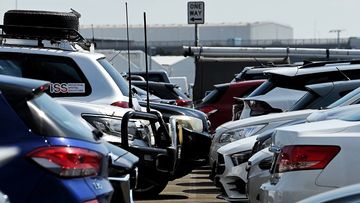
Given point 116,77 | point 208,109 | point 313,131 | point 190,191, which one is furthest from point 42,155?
point 208,109

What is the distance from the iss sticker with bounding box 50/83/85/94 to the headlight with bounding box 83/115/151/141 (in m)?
1.23

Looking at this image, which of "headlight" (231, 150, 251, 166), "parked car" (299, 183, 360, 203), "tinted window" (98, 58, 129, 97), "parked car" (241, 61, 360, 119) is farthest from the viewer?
"parked car" (241, 61, 360, 119)

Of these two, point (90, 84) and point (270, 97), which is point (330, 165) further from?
point (270, 97)

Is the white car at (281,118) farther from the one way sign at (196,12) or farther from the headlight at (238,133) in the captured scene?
the one way sign at (196,12)

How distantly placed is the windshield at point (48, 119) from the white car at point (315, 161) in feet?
5.35

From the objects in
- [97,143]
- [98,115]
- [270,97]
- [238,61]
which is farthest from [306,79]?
[238,61]

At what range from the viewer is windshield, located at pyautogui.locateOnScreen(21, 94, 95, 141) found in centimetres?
498

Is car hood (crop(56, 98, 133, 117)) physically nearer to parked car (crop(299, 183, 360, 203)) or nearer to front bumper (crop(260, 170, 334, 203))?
front bumper (crop(260, 170, 334, 203))

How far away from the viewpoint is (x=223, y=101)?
16.2 m

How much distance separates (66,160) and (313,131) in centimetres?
214

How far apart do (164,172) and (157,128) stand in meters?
0.51

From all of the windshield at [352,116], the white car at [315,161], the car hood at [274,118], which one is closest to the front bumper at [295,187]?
the white car at [315,161]

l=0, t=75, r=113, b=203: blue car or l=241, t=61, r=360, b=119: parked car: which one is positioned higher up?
l=0, t=75, r=113, b=203: blue car

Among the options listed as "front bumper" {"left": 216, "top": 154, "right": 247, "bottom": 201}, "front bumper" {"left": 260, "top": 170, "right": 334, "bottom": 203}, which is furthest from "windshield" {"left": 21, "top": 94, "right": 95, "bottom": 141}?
"front bumper" {"left": 216, "top": 154, "right": 247, "bottom": 201}
